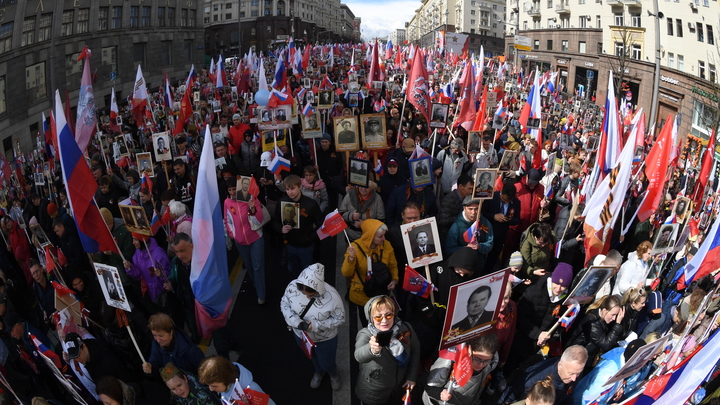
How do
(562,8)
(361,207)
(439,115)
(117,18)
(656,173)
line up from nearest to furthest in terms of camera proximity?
1. (361,207)
2. (656,173)
3. (439,115)
4. (117,18)
5. (562,8)

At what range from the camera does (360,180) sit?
22.4 ft

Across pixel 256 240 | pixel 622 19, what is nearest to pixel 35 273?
pixel 256 240

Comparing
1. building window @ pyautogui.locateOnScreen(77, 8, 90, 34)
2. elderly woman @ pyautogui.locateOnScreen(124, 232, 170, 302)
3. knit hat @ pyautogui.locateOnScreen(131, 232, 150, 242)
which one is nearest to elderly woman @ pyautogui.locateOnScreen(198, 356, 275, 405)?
elderly woman @ pyautogui.locateOnScreen(124, 232, 170, 302)

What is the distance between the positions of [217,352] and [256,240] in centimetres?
146

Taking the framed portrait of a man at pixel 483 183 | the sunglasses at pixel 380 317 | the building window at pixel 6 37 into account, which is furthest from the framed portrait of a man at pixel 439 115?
the building window at pixel 6 37

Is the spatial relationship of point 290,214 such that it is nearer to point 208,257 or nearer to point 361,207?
point 361,207

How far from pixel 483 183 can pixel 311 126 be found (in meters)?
4.55

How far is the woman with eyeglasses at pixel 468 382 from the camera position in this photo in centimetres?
384

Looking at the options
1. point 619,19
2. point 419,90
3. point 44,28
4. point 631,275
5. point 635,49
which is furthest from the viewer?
point 619,19

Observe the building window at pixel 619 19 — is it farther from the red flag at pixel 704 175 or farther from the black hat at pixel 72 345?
the black hat at pixel 72 345

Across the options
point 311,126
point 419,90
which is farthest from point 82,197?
point 419,90

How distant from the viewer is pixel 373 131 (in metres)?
8.99

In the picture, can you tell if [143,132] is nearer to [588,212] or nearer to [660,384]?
A: [588,212]

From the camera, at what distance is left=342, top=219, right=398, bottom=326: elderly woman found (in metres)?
5.19
